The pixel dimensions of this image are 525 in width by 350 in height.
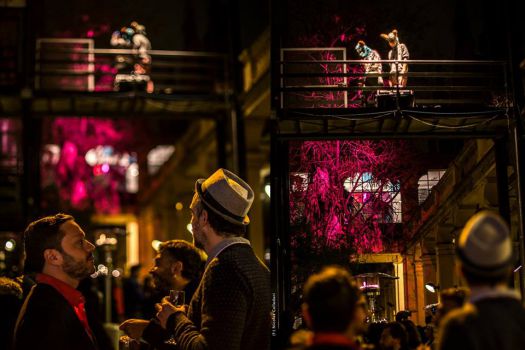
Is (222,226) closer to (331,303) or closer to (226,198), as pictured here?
(226,198)

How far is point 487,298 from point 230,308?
1568 mm

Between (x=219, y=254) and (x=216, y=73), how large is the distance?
17054mm

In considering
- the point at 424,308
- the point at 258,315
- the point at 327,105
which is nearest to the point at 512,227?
the point at 327,105

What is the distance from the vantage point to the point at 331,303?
349 cm

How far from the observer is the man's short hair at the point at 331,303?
3.48m

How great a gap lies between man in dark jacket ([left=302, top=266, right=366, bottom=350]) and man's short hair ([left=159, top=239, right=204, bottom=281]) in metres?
4.15

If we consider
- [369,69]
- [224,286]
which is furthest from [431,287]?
[224,286]

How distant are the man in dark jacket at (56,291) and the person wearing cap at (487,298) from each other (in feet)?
6.86

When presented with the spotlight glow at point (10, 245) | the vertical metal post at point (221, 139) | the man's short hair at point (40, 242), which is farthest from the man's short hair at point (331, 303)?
the vertical metal post at point (221, 139)

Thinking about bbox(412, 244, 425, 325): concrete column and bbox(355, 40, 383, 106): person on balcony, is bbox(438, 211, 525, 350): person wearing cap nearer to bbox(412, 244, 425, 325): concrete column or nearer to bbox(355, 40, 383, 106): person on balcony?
bbox(412, 244, 425, 325): concrete column

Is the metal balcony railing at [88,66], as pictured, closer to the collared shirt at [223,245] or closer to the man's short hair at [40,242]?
the man's short hair at [40,242]

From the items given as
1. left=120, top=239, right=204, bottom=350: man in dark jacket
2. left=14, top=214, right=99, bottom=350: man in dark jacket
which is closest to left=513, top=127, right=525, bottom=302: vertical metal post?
left=120, top=239, right=204, bottom=350: man in dark jacket

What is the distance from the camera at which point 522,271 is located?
10.9 meters

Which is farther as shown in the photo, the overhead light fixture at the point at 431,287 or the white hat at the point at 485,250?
the overhead light fixture at the point at 431,287
